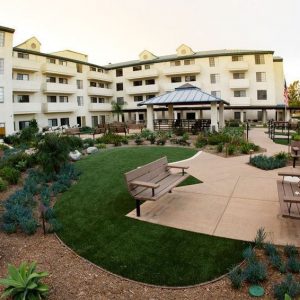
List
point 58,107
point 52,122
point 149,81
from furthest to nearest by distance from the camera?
point 149,81, point 52,122, point 58,107

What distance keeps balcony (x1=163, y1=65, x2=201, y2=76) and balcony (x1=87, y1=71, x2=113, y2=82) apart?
36.7 feet

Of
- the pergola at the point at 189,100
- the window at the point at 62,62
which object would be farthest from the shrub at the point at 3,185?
the window at the point at 62,62

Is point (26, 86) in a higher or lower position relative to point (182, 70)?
lower

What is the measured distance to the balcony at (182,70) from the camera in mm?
50000

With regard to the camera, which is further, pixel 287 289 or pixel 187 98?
pixel 187 98

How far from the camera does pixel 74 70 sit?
4669 centimetres

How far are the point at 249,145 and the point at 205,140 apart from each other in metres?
3.38

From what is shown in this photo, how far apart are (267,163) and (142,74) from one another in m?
43.7

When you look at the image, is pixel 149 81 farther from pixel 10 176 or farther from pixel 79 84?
pixel 10 176

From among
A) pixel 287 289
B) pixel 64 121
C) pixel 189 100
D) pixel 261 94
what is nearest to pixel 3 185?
pixel 287 289

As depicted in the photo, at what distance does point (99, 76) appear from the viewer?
53094 millimetres

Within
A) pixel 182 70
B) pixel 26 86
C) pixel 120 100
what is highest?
pixel 182 70

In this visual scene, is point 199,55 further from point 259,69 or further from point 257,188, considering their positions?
point 257,188

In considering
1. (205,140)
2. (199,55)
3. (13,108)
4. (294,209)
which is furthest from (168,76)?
(294,209)
